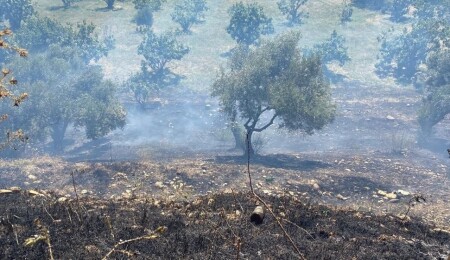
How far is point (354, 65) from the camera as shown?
47.3m

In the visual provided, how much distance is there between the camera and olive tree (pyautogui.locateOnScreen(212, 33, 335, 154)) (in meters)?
24.3

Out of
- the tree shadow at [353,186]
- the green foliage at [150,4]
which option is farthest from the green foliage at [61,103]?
the tree shadow at [353,186]

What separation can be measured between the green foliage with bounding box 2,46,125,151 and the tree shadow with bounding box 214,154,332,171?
9717 mm

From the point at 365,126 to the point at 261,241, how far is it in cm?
2874

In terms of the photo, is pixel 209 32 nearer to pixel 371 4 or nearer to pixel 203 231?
pixel 371 4

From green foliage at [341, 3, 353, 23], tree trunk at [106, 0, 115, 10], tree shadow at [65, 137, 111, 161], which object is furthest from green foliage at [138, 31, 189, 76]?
green foliage at [341, 3, 353, 23]

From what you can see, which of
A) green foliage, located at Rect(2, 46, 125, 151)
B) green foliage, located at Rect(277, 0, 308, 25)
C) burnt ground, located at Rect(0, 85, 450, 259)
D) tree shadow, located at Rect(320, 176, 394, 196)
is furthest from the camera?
green foliage, located at Rect(277, 0, 308, 25)

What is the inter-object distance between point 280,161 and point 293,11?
33070mm

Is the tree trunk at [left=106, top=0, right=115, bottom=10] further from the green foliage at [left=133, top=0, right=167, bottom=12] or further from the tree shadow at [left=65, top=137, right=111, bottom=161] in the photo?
the tree shadow at [left=65, top=137, right=111, bottom=161]

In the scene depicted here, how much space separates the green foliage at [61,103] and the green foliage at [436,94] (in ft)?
69.9

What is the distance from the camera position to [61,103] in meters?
31.8

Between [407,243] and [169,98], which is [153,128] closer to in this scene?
[169,98]

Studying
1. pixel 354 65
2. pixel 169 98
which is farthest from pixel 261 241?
pixel 354 65

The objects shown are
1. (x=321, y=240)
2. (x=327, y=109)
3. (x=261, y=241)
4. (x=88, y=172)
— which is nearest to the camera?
(x=261, y=241)
